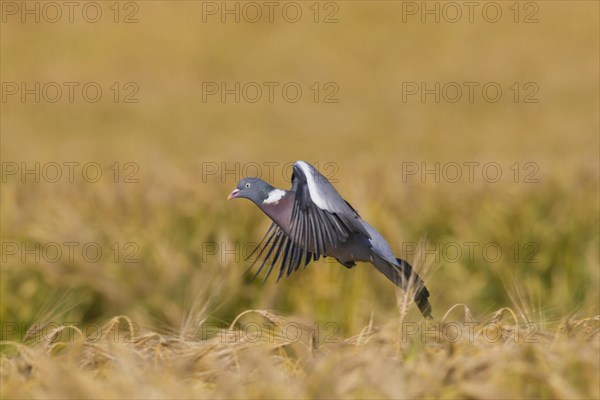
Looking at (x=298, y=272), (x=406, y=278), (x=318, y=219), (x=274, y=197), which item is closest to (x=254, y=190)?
(x=274, y=197)

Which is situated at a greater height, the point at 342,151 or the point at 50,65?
the point at 50,65

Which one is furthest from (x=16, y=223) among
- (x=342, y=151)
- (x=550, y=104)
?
(x=550, y=104)

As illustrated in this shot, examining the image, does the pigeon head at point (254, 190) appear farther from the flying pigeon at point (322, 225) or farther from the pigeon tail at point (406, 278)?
the pigeon tail at point (406, 278)

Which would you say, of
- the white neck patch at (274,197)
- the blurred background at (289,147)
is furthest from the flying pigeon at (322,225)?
the blurred background at (289,147)

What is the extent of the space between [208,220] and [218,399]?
5.50 metres

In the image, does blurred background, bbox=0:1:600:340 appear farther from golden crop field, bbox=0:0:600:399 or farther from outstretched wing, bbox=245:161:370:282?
outstretched wing, bbox=245:161:370:282

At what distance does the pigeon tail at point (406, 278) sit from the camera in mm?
3222

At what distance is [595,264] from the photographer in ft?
22.2

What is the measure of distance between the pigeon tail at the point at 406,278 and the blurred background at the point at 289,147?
0.06 metres

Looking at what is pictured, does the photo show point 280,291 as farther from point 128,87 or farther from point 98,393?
point 128,87

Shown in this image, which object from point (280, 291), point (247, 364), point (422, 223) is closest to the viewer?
point (247, 364)

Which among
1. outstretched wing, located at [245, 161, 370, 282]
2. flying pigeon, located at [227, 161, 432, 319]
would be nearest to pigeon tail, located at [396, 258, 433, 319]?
flying pigeon, located at [227, 161, 432, 319]

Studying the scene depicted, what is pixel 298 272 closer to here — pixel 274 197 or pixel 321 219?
pixel 274 197

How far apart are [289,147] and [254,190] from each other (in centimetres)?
2006
